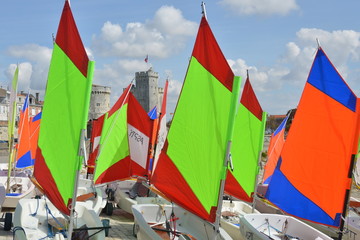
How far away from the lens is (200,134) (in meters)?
7.17

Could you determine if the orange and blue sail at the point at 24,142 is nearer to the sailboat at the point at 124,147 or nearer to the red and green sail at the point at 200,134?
the sailboat at the point at 124,147

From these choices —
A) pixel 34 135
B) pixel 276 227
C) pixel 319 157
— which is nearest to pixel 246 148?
pixel 276 227

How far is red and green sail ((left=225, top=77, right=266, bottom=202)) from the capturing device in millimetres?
12125

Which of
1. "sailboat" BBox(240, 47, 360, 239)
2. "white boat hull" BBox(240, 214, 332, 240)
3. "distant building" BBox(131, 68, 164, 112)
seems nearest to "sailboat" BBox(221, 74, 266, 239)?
"white boat hull" BBox(240, 214, 332, 240)

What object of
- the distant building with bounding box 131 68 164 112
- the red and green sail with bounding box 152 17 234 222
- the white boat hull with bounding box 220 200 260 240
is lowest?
the white boat hull with bounding box 220 200 260 240

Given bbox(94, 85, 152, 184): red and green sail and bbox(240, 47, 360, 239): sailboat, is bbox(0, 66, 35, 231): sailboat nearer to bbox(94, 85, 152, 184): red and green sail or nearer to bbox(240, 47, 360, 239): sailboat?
bbox(94, 85, 152, 184): red and green sail

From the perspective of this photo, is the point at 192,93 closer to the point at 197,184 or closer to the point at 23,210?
the point at 197,184

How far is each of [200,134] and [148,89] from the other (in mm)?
74134

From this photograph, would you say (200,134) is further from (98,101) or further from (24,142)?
(98,101)

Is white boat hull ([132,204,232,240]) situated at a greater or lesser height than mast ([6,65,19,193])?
lesser

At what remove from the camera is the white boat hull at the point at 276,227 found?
856 cm

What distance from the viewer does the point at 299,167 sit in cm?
884

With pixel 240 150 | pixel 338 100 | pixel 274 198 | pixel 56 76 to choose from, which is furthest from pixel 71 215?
pixel 240 150

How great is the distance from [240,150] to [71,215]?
6915 millimetres
